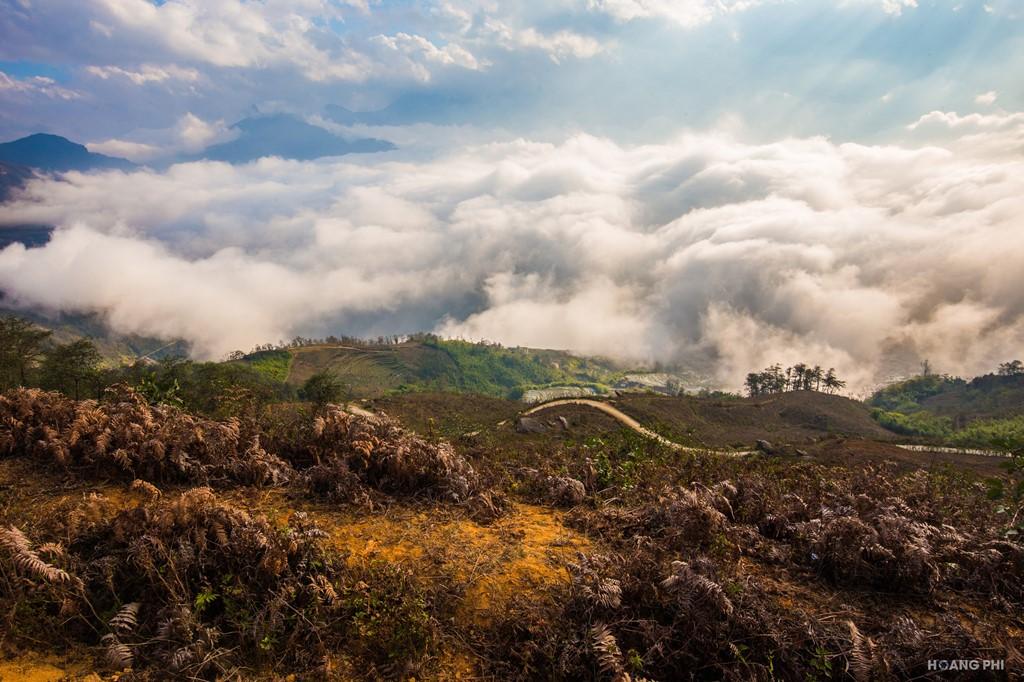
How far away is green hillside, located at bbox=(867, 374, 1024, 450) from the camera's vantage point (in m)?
79.9

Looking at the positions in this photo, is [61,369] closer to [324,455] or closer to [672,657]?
[324,455]

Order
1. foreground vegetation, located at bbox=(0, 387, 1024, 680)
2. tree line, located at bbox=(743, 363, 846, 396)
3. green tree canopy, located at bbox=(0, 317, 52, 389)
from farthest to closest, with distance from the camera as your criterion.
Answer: tree line, located at bbox=(743, 363, 846, 396), green tree canopy, located at bbox=(0, 317, 52, 389), foreground vegetation, located at bbox=(0, 387, 1024, 680)

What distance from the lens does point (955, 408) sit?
379 ft

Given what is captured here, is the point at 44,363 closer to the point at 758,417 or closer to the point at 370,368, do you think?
the point at 758,417

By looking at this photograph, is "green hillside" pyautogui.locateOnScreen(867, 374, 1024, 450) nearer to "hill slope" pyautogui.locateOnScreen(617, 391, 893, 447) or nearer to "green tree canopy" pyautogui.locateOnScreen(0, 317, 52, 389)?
"hill slope" pyautogui.locateOnScreen(617, 391, 893, 447)

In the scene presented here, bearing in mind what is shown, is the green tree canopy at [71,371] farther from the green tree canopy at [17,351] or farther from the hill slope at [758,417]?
the hill slope at [758,417]

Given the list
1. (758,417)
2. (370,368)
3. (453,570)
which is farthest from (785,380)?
(453,570)

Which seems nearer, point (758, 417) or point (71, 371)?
point (71, 371)

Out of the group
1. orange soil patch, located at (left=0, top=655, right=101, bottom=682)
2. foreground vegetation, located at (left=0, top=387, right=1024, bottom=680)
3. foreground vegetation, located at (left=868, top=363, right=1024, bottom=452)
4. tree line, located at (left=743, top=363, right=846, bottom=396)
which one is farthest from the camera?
tree line, located at (left=743, top=363, right=846, bottom=396)

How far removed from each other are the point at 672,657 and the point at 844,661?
1.73 metres

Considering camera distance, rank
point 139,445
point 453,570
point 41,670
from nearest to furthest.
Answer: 1. point 41,670
2. point 453,570
3. point 139,445

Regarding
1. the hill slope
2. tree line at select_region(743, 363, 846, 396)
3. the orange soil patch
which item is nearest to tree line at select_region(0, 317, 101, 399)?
the orange soil patch

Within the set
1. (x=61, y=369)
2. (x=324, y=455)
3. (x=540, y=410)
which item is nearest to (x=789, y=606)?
(x=324, y=455)

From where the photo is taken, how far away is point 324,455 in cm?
1000
